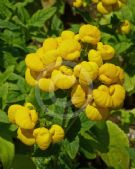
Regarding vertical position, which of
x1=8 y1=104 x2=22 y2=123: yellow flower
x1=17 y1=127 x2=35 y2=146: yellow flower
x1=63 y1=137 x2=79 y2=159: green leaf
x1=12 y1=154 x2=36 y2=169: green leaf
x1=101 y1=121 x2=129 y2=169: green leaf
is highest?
x1=8 y1=104 x2=22 y2=123: yellow flower

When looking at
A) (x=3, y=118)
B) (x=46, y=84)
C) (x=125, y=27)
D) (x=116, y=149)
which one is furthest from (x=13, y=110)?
(x=125, y=27)

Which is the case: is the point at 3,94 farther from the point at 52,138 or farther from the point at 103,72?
the point at 103,72

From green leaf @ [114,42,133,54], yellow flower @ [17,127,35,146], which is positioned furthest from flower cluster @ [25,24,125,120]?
green leaf @ [114,42,133,54]

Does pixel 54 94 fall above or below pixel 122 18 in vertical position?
above

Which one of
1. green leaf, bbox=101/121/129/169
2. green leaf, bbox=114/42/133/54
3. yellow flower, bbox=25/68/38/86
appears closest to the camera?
yellow flower, bbox=25/68/38/86

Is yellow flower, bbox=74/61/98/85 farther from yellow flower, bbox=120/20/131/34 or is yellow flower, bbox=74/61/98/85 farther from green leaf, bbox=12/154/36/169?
yellow flower, bbox=120/20/131/34

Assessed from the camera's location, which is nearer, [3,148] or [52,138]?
[52,138]

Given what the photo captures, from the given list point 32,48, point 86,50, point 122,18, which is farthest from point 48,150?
point 122,18
